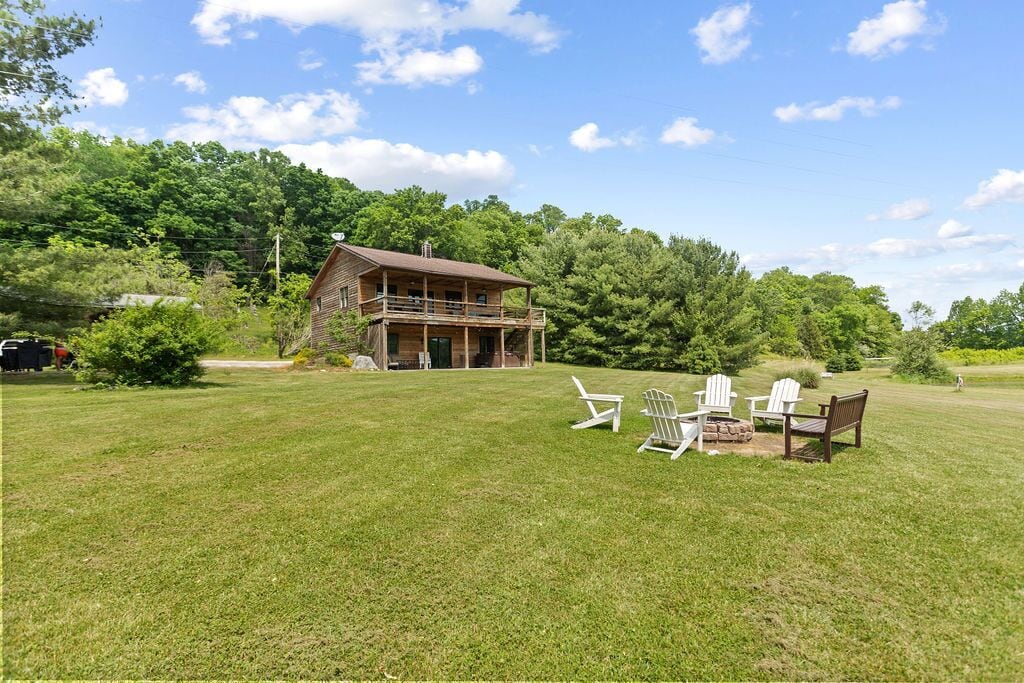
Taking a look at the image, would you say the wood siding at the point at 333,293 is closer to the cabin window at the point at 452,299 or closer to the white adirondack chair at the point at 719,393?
the cabin window at the point at 452,299

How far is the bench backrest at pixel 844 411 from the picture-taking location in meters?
6.04

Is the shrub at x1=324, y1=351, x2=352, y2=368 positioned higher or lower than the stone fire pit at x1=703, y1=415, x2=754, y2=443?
higher

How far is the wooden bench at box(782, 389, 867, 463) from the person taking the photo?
6.05 metres

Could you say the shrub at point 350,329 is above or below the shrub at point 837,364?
above

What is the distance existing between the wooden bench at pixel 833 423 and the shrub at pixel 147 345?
532 inches

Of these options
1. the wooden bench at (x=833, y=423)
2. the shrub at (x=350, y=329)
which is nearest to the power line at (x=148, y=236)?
the shrub at (x=350, y=329)

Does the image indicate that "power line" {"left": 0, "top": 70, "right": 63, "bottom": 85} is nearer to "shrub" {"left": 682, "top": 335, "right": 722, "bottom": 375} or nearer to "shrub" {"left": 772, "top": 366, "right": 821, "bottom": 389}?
"shrub" {"left": 772, "top": 366, "right": 821, "bottom": 389}

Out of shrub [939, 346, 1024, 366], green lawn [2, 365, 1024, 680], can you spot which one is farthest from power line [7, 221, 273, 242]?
shrub [939, 346, 1024, 366]

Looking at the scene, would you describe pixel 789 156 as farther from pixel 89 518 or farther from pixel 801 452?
pixel 89 518

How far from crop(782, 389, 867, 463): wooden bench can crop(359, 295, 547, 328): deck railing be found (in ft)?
62.4

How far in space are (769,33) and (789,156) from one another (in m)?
4.31

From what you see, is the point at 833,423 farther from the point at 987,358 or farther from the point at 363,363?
the point at 987,358

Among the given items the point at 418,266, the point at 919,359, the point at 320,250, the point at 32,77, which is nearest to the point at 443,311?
the point at 418,266

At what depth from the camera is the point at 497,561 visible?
3.51 metres
